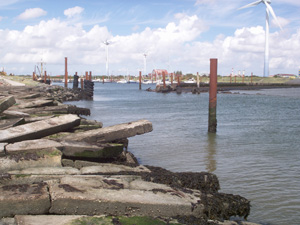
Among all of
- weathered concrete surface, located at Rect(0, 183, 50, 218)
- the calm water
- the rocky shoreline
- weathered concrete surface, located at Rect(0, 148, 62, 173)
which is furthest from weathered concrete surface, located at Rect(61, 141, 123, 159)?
the calm water

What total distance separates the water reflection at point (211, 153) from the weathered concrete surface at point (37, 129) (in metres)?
3.26

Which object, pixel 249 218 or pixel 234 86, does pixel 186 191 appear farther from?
pixel 234 86

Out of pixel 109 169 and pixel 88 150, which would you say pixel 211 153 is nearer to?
pixel 88 150

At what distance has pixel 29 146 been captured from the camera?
17.9ft

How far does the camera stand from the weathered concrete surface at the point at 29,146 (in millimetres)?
5348

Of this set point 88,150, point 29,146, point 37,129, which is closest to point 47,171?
point 29,146

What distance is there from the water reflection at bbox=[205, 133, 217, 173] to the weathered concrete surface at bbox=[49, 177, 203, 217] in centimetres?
402

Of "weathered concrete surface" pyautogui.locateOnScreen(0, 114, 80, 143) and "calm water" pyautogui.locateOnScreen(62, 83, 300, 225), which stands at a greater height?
"weathered concrete surface" pyautogui.locateOnScreen(0, 114, 80, 143)

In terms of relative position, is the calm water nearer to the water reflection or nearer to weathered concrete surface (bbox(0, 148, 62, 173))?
the water reflection

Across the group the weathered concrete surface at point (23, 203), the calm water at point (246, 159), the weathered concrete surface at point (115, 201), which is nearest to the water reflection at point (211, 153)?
the calm water at point (246, 159)

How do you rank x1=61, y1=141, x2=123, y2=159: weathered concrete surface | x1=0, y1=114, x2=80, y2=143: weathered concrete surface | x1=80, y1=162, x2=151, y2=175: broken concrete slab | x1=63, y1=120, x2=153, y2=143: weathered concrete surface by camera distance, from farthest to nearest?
x1=63, y1=120, x2=153, y2=143: weathered concrete surface, x1=0, y1=114, x2=80, y2=143: weathered concrete surface, x1=61, y1=141, x2=123, y2=159: weathered concrete surface, x1=80, y1=162, x2=151, y2=175: broken concrete slab

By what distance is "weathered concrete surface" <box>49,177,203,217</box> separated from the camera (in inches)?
149

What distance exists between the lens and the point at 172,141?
1223 cm

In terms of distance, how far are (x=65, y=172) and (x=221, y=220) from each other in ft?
7.12
